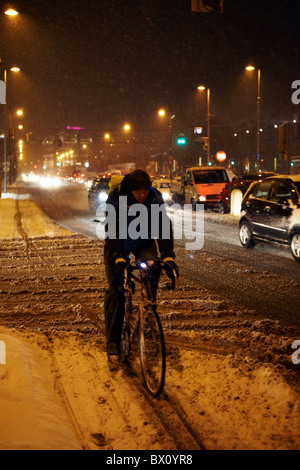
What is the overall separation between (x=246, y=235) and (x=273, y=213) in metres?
1.51

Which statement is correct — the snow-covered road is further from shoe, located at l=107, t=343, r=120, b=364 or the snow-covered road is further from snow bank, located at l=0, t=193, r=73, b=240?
snow bank, located at l=0, t=193, r=73, b=240

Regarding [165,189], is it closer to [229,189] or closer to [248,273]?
[229,189]

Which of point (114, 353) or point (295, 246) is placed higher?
point (295, 246)

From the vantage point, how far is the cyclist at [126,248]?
16.1 feet

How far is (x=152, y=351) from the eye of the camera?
4641 mm

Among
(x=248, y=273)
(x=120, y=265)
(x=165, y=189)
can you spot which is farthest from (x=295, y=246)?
(x=165, y=189)

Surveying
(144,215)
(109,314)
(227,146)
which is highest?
(227,146)

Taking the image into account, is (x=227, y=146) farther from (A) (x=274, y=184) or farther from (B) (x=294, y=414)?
(B) (x=294, y=414)

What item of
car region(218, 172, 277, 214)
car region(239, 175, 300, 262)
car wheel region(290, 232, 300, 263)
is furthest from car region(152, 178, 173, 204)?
car wheel region(290, 232, 300, 263)

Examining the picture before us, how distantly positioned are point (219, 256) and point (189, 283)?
10.3ft

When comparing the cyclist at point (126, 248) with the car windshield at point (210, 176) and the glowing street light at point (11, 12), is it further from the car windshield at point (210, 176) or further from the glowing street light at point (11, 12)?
the car windshield at point (210, 176)

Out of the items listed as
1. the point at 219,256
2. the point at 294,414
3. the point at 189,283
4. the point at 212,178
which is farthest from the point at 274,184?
the point at 212,178

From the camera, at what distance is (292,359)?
17.6ft
